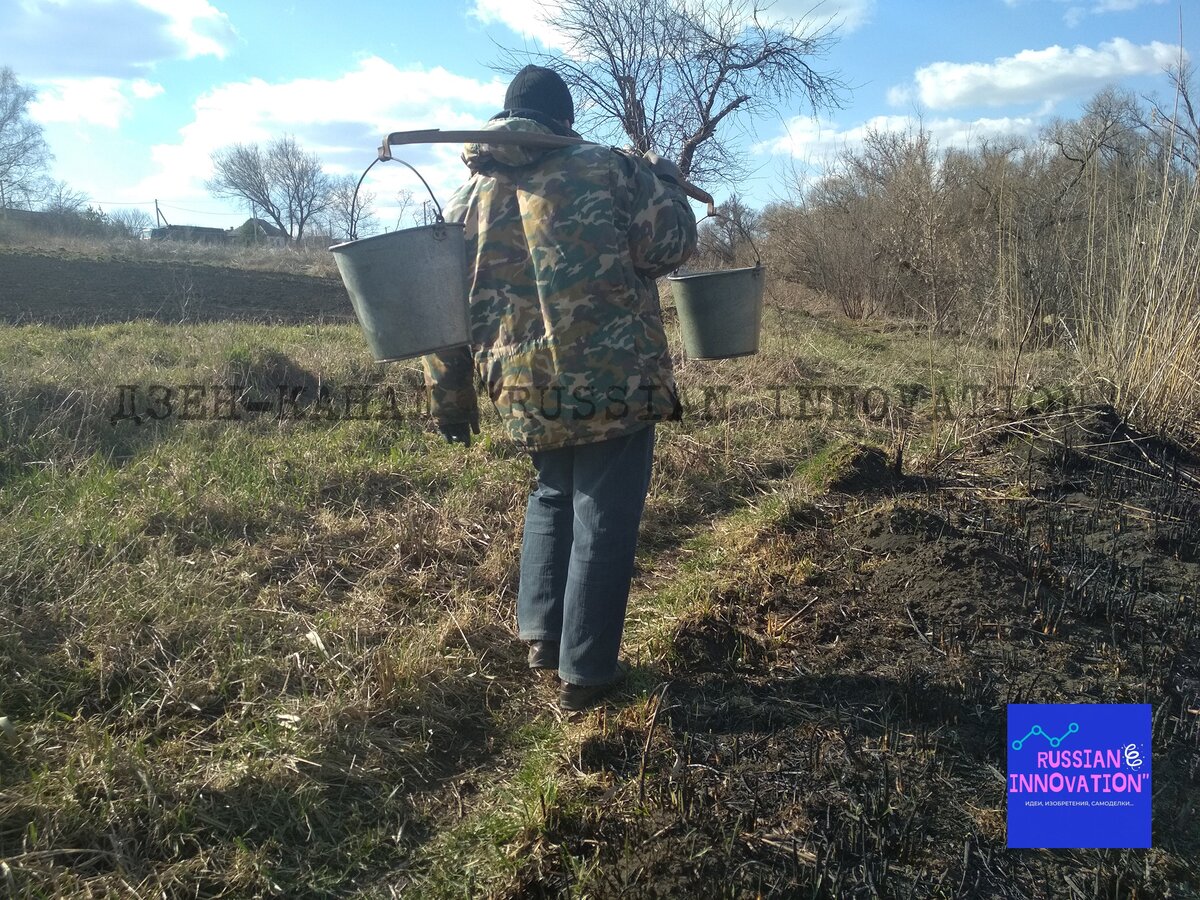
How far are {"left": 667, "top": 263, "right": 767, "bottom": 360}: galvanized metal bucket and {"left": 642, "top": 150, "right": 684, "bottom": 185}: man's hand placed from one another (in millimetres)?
714

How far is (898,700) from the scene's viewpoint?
229 cm

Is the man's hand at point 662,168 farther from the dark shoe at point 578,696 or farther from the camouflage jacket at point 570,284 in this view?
the dark shoe at point 578,696

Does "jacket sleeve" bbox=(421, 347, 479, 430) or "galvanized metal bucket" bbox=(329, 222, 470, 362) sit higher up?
"galvanized metal bucket" bbox=(329, 222, 470, 362)

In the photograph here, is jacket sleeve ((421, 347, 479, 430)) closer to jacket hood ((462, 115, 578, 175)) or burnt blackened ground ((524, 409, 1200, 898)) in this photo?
jacket hood ((462, 115, 578, 175))

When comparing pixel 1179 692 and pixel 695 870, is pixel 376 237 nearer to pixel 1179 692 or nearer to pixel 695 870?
pixel 695 870

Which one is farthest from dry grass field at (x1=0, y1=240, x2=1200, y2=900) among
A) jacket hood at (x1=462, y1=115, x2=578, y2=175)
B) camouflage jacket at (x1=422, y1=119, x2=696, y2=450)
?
jacket hood at (x1=462, y1=115, x2=578, y2=175)

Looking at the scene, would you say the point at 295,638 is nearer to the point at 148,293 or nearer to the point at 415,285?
the point at 415,285

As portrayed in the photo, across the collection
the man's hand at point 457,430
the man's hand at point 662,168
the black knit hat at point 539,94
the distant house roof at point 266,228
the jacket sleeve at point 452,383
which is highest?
the distant house roof at point 266,228

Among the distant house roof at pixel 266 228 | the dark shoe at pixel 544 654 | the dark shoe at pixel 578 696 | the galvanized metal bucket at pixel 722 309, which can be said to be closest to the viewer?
the dark shoe at pixel 578 696

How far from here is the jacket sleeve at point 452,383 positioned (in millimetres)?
2416

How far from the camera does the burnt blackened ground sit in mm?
1691

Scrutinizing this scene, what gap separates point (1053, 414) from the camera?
175 inches

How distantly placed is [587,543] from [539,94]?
4.20 feet

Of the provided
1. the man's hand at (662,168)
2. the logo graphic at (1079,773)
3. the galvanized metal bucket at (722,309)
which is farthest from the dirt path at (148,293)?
the logo graphic at (1079,773)
